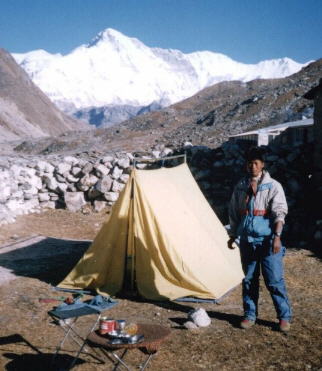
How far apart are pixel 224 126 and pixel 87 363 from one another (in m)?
46.3

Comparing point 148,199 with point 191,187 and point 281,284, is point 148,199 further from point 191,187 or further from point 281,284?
point 281,284

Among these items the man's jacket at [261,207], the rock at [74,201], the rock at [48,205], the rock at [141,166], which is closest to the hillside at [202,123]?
the rock at [141,166]

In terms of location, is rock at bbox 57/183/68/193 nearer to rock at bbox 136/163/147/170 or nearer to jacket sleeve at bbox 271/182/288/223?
rock at bbox 136/163/147/170

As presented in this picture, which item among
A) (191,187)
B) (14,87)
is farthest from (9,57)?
(191,187)

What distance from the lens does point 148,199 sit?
7145mm

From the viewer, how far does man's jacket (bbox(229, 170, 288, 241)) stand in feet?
16.9

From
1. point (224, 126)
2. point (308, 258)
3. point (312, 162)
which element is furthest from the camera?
point (224, 126)

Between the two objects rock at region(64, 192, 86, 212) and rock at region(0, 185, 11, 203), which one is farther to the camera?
rock at region(64, 192, 86, 212)

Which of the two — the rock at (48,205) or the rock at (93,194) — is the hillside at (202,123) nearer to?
the rock at (93,194)

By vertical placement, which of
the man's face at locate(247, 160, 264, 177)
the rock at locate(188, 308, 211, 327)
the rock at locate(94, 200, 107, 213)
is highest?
the man's face at locate(247, 160, 264, 177)

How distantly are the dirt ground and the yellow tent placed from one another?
0.32 meters

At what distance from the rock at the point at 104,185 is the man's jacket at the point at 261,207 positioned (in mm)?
9419

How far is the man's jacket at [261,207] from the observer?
5164mm

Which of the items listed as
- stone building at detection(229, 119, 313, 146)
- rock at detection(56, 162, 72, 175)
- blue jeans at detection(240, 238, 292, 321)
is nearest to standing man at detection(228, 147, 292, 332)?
blue jeans at detection(240, 238, 292, 321)
